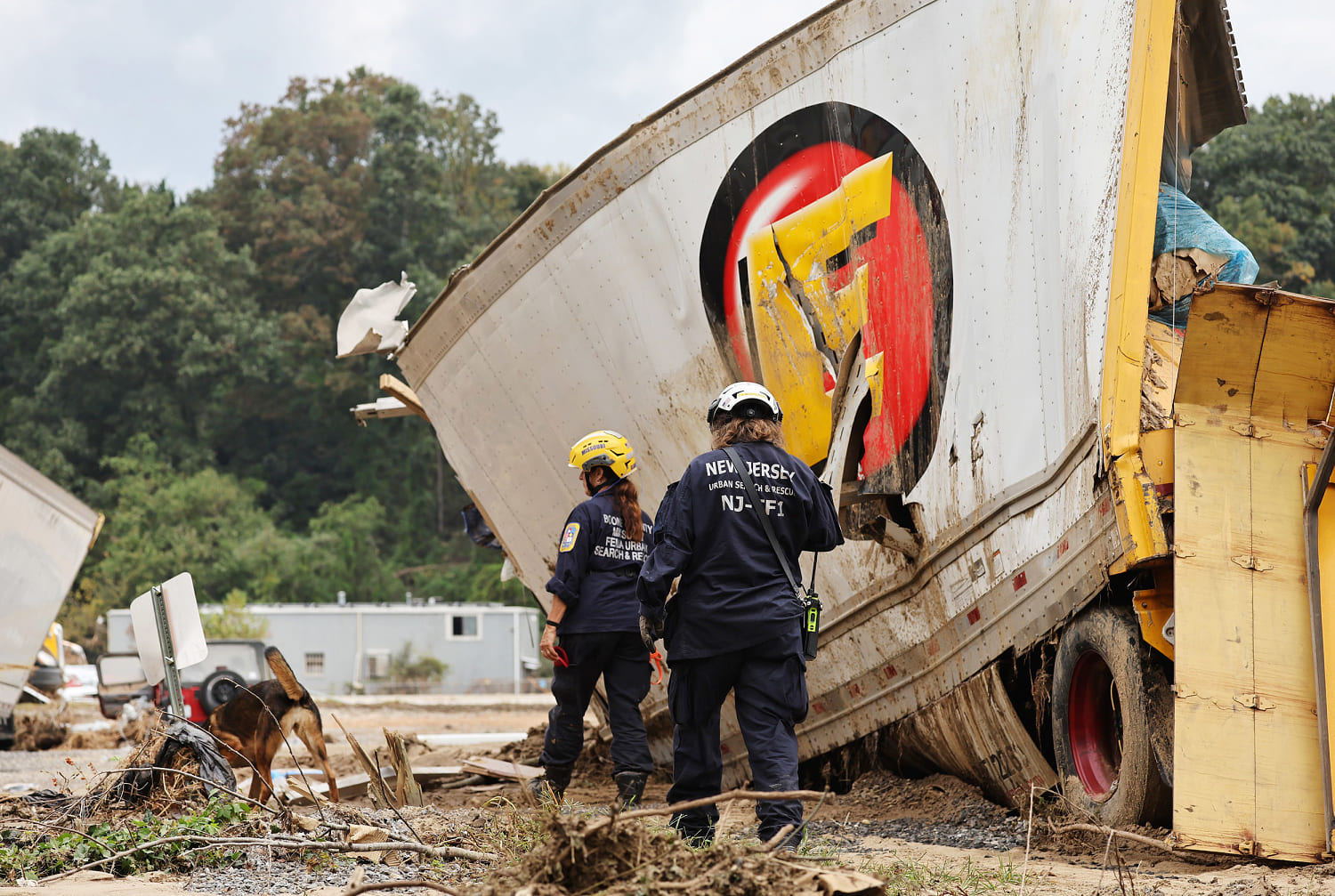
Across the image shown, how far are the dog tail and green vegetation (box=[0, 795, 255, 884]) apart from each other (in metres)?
1.37

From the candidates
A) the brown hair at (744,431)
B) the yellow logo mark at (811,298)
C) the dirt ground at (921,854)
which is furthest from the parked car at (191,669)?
the brown hair at (744,431)

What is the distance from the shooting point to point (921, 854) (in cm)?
473

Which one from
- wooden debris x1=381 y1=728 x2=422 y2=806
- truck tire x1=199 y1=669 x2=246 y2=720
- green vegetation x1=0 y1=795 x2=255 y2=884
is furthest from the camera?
truck tire x1=199 y1=669 x2=246 y2=720

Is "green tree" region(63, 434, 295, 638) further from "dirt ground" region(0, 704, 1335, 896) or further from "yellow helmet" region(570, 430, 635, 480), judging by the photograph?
"yellow helmet" region(570, 430, 635, 480)

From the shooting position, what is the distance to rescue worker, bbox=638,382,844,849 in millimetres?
4602

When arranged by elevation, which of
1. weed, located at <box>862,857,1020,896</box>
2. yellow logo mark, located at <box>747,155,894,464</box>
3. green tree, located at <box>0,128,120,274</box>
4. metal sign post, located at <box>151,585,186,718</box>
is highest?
green tree, located at <box>0,128,120,274</box>

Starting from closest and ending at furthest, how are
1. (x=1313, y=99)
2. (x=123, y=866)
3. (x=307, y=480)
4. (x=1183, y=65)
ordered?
(x=123, y=866), (x=1183, y=65), (x=1313, y=99), (x=307, y=480)

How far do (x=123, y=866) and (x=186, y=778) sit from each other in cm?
107

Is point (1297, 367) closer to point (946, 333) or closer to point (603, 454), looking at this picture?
point (946, 333)

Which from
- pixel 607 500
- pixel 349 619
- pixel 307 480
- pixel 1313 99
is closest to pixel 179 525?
pixel 307 480

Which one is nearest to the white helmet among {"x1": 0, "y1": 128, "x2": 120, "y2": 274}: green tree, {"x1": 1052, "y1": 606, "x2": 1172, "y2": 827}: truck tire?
{"x1": 1052, "y1": 606, "x2": 1172, "y2": 827}: truck tire

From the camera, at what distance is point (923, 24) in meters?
5.51

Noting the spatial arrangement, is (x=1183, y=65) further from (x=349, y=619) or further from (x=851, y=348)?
(x=349, y=619)

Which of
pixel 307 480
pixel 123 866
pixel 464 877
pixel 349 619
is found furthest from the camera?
pixel 307 480
